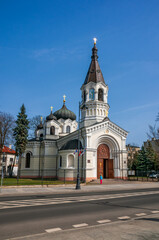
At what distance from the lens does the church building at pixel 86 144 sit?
32.1 m

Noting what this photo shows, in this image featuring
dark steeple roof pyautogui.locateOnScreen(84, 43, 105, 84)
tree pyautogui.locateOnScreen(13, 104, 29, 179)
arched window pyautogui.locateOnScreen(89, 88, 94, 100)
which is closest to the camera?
tree pyautogui.locateOnScreen(13, 104, 29, 179)

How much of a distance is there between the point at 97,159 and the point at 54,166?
10368 millimetres

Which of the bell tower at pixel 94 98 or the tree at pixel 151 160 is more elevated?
the bell tower at pixel 94 98

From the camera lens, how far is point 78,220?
7953 millimetres

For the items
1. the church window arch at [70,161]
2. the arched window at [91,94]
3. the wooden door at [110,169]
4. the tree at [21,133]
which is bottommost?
the wooden door at [110,169]

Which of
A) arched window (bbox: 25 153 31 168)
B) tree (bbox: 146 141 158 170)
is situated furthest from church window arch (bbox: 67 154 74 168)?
tree (bbox: 146 141 158 170)

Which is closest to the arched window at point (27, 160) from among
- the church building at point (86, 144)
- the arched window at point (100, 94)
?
the church building at point (86, 144)

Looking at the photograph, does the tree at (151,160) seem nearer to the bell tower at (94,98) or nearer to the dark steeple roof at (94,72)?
the bell tower at (94,98)

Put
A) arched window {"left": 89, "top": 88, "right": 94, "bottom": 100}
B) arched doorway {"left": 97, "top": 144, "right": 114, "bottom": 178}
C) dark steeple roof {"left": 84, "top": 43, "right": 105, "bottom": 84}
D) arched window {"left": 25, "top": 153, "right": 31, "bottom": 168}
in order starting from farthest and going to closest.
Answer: arched window {"left": 25, "top": 153, "right": 31, "bottom": 168} → dark steeple roof {"left": 84, "top": 43, "right": 105, "bottom": 84} → arched window {"left": 89, "top": 88, "right": 94, "bottom": 100} → arched doorway {"left": 97, "top": 144, "right": 114, "bottom": 178}

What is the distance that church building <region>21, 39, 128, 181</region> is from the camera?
32.1 metres

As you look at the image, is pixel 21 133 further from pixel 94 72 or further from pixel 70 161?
pixel 94 72

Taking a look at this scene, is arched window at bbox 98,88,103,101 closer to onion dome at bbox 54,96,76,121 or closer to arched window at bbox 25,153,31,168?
onion dome at bbox 54,96,76,121

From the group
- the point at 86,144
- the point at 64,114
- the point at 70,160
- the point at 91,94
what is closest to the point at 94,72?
the point at 91,94

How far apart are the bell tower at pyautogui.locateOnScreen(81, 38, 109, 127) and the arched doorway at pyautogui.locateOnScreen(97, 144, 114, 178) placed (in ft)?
18.3
